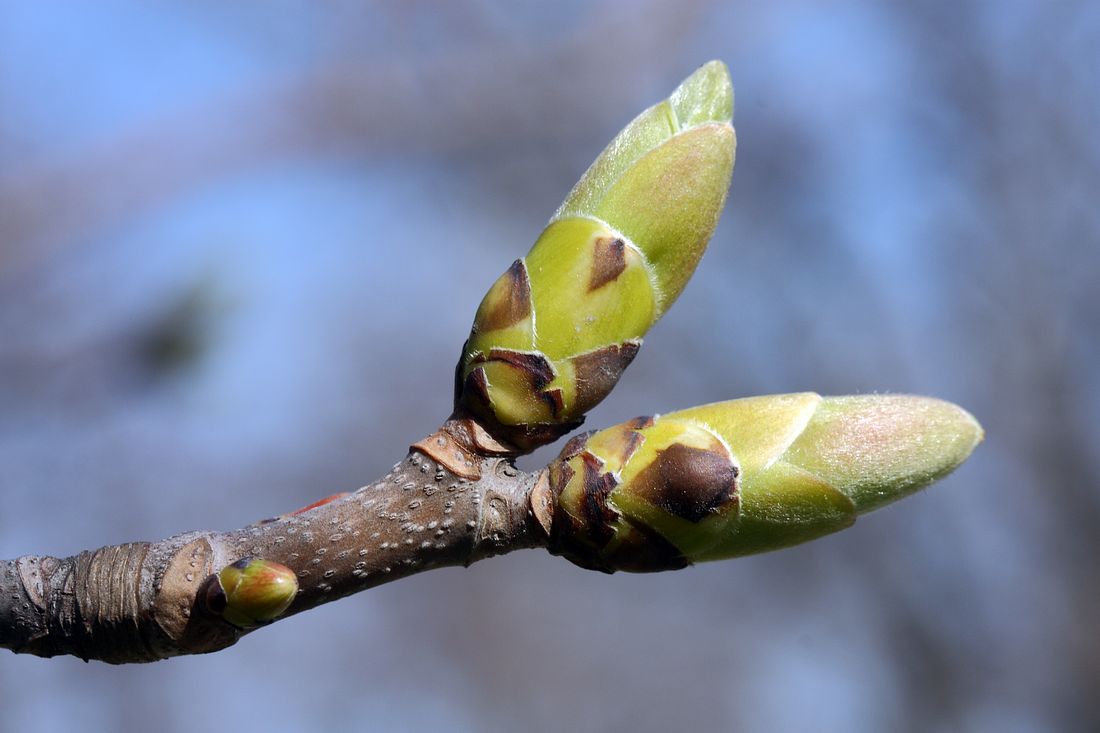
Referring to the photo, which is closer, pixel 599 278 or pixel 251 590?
pixel 251 590

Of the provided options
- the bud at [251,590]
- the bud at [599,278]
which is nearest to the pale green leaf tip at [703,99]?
the bud at [599,278]

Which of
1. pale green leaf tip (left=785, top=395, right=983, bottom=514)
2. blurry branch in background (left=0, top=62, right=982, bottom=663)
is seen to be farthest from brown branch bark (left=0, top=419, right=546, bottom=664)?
pale green leaf tip (left=785, top=395, right=983, bottom=514)

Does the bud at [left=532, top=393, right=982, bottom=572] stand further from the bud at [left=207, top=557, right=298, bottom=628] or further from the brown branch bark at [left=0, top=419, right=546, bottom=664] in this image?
the bud at [left=207, top=557, right=298, bottom=628]

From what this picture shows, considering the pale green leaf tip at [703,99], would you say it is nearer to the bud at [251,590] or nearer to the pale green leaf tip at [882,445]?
the pale green leaf tip at [882,445]

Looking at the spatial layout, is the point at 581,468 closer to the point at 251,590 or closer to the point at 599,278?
the point at 599,278

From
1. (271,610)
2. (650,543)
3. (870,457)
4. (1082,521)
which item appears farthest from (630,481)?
(1082,521)

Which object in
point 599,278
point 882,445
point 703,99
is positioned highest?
point 703,99

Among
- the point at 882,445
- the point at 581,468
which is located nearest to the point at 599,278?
the point at 581,468
